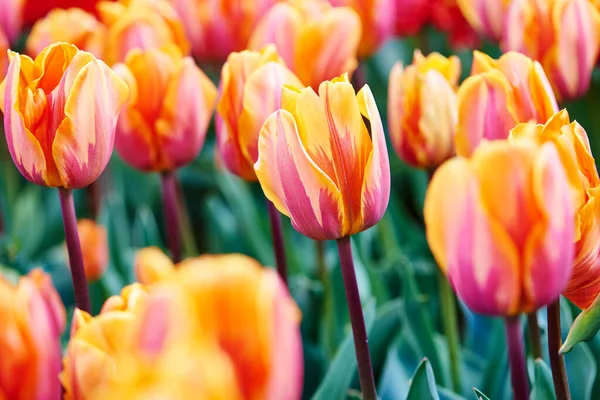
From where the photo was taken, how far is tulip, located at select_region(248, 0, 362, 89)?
31.5 inches

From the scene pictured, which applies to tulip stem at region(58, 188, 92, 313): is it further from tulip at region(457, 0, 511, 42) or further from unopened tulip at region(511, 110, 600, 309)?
tulip at region(457, 0, 511, 42)

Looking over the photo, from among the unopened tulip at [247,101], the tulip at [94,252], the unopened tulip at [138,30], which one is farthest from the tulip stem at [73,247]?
the tulip at [94,252]

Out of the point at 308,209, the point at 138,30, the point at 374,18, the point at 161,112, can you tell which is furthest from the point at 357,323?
the point at 374,18

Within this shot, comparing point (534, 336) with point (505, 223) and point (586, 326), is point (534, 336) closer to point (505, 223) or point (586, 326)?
point (586, 326)

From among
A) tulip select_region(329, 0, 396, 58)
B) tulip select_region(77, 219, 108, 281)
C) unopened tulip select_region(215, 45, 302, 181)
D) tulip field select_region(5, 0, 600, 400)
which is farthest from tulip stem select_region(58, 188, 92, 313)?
tulip select_region(329, 0, 396, 58)

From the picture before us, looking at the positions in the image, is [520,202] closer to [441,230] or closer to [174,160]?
[441,230]

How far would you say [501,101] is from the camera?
552 mm

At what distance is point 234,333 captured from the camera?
0.97ft

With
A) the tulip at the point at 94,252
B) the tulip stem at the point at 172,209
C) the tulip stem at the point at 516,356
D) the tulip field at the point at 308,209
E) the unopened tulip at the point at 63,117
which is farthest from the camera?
the tulip at the point at 94,252

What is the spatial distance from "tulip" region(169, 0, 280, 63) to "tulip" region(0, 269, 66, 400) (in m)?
0.61

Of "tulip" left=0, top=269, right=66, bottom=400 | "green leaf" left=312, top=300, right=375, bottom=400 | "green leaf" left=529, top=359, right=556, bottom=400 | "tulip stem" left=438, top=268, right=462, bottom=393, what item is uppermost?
"tulip" left=0, top=269, right=66, bottom=400

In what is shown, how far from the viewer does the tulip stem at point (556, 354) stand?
487 millimetres

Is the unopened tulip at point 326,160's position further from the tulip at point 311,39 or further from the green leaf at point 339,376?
the tulip at point 311,39

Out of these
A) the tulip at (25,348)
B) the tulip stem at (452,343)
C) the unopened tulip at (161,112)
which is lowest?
the tulip stem at (452,343)
